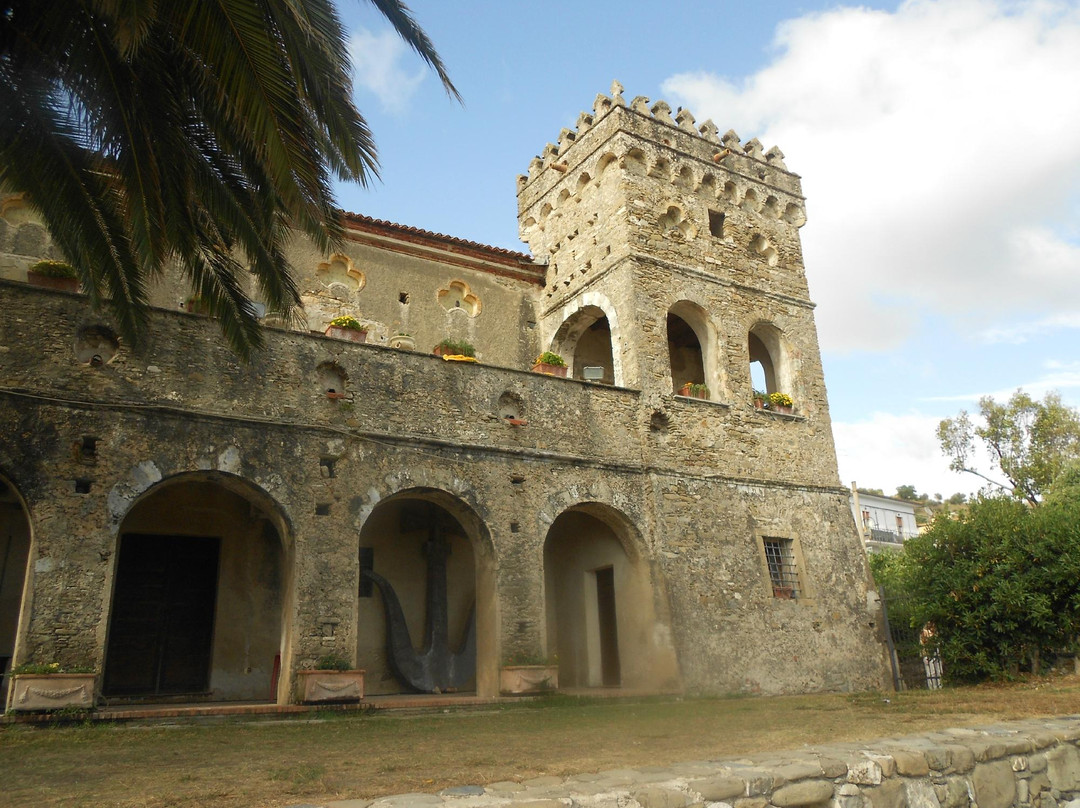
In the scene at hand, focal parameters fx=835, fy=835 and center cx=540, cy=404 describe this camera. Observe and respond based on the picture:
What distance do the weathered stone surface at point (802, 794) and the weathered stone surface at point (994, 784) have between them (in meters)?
1.72

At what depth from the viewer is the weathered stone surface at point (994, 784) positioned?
21.2 ft

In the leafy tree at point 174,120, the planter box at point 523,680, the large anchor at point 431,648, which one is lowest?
the planter box at point 523,680

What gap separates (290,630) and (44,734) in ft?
10.2

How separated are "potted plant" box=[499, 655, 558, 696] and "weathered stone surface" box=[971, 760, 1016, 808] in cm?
693

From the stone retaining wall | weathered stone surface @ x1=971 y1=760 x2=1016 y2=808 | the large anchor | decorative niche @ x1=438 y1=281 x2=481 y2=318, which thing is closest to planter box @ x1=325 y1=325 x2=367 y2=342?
decorative niche @ x1=438 y1=281 x2=481 y2=318

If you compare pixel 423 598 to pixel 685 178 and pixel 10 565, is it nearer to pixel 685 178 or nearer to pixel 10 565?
pixel 10 565

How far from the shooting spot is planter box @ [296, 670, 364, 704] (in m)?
10.8

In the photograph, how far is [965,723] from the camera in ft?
27.0

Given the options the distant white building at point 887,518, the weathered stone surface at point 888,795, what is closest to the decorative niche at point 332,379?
the weathered stone surface at point 888,795

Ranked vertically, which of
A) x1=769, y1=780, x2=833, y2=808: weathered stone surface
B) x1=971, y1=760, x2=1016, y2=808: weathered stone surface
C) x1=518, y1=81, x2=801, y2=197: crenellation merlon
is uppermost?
x1=518, y1=81, x2=801, y2=197: crenellation merlon

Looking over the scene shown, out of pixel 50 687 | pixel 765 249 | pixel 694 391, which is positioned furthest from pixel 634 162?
pixel 50 687

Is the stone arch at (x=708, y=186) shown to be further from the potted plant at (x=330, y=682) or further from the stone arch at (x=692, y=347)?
the potted plant at (x=330, y=682)

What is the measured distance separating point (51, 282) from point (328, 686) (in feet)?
21.3

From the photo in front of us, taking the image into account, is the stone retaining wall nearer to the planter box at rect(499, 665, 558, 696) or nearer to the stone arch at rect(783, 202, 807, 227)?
the planter box at rect(499, 665, 558, 696)
